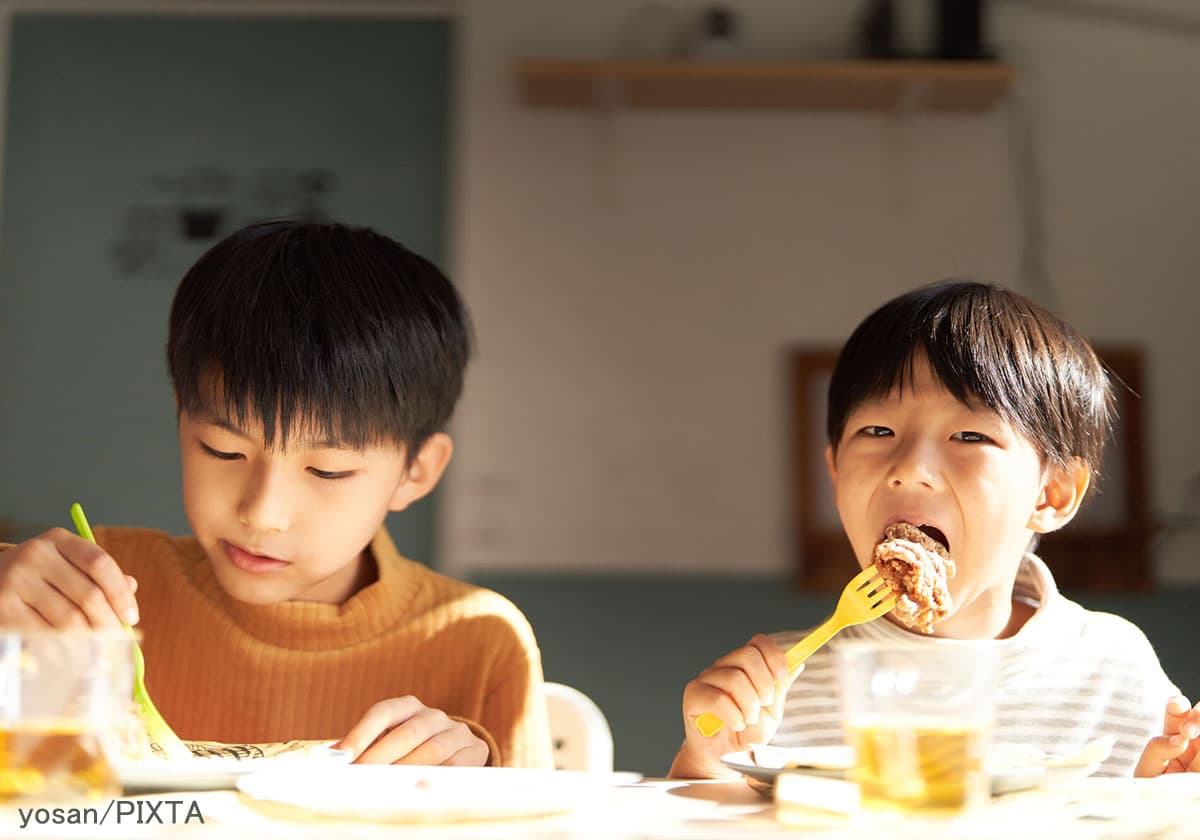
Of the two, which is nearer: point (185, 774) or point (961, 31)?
point (185, 774)

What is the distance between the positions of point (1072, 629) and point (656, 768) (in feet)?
7.30

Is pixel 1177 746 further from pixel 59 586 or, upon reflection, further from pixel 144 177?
pixel 144 177

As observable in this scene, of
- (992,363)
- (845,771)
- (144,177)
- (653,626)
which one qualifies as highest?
(144,177)

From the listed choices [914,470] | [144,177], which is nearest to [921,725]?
[914,470]

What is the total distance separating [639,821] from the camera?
2.12ft

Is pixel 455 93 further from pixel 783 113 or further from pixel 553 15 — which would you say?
pixel 783 113

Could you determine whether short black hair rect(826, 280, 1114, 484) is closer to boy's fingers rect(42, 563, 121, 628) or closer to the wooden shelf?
boy's fingers rect(42, 563, 121, 628)

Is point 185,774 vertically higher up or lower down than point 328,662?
higher up

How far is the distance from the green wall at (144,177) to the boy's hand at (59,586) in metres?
2.65

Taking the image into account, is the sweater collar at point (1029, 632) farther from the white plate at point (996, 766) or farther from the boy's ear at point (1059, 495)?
the white plate at point (996, 766)

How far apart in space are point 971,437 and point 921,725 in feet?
1.94

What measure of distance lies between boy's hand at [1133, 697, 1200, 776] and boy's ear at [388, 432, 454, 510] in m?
0.75

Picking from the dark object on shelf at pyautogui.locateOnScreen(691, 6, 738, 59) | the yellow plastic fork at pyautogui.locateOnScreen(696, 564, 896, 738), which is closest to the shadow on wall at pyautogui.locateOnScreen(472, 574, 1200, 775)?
the dark object on shelf at pyautogui.locateOnScreen(691, 6, 738, 59)

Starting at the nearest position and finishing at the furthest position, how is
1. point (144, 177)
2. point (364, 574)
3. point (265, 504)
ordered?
point (265, 504)
point (364, 574)
point (144, 177)
